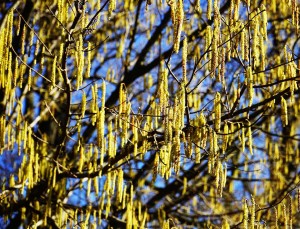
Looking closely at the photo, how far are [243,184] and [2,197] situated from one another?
3.67 meters

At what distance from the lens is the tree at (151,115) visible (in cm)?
281

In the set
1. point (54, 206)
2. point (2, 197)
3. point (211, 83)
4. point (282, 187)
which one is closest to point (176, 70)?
point (211, 83)

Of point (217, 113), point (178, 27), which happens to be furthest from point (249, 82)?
point (178, 27)

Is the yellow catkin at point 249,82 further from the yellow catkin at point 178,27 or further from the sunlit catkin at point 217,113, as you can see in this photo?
the yellow catkin at point 178,27

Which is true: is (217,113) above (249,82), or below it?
below

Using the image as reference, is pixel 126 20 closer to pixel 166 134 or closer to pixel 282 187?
pixel 282 187

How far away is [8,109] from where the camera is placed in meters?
4.38

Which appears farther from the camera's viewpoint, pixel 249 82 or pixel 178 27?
pixel 249 82

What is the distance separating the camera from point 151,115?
308 cm

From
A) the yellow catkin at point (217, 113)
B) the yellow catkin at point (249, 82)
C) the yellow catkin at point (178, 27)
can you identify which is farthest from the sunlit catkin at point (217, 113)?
the yellow catkin at point (178, 27)

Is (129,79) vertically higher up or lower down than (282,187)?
higher up

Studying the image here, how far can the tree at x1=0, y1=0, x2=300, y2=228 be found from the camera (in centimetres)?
281

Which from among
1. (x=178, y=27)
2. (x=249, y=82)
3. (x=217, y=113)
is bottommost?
(x=217, y=113)

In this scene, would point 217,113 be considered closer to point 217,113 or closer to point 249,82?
point 217,113
